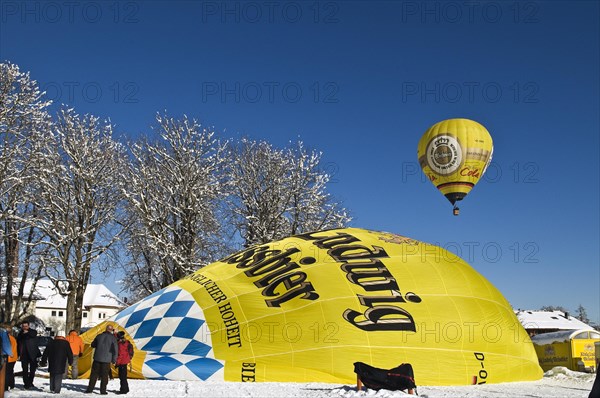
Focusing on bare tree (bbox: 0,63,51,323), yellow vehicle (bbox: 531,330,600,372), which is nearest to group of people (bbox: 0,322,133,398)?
bare tree (bbox: 0,63,51,323)

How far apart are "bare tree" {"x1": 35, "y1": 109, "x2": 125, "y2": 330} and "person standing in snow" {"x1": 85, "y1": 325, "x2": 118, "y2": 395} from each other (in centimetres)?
1470

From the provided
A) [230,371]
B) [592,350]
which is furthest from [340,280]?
[592,350]

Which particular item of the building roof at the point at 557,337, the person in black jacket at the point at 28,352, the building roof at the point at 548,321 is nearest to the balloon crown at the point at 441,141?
the building roof at the point at 557,337

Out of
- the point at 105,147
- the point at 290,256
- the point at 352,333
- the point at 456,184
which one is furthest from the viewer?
the point at 105,147

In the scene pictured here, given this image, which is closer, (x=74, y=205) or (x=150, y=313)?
(x=150, y=313)

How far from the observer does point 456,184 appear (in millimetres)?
24719

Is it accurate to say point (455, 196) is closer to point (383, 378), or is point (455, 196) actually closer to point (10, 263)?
point (383, 378)

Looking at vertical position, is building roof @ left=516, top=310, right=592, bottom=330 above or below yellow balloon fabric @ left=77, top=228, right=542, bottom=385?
above

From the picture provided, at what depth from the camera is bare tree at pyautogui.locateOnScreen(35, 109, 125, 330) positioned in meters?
24.2

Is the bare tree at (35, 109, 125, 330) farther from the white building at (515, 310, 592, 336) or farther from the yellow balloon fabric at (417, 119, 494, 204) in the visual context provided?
the white building at (515, 310, 592, 336)

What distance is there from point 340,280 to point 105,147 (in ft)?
55.8

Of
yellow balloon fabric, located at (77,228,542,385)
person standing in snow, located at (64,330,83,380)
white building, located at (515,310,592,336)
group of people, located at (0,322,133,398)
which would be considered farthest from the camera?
white building, located at (515,310,592,336)

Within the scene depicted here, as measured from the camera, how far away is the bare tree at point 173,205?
25.8 meters

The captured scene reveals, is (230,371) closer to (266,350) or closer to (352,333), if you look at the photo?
(266,350)
